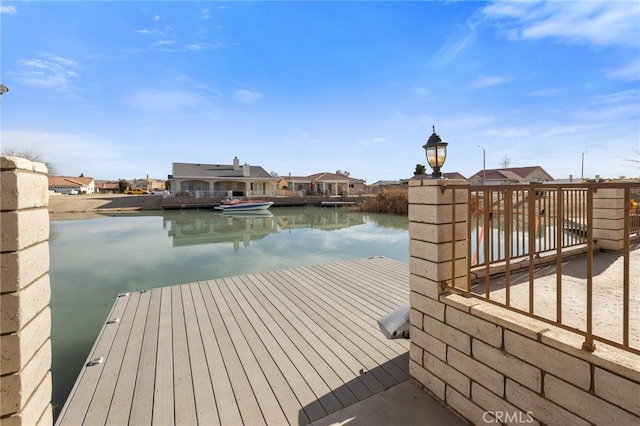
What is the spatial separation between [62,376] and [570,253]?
605 cm

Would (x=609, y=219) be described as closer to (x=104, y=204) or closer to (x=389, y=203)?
(x=389, y=203)

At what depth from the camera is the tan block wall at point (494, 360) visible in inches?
48.4

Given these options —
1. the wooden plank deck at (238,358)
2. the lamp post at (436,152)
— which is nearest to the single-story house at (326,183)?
the wooden plank deck at (238,358)

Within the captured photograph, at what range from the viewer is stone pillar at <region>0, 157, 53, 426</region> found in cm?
97

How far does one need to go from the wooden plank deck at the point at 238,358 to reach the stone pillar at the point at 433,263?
16.5 inches

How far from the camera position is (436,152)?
8.24 ft

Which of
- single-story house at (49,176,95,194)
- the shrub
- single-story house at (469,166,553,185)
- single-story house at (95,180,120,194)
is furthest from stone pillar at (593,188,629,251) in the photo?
single-story house at (49,176,95,194)

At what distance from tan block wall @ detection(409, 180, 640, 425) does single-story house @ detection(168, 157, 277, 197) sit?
95.8 feet

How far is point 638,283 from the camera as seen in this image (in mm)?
2656

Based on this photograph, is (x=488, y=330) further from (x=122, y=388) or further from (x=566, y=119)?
(x=566, y=119)

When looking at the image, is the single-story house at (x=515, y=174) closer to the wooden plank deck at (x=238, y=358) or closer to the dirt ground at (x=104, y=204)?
the wooden plank deck at (x=238, y=358)

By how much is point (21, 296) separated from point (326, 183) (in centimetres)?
3940

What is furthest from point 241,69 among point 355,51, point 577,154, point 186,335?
point 577,154

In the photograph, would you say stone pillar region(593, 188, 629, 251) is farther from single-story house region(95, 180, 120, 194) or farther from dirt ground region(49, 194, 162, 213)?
single-story house region(95, 180, 120, 194)
